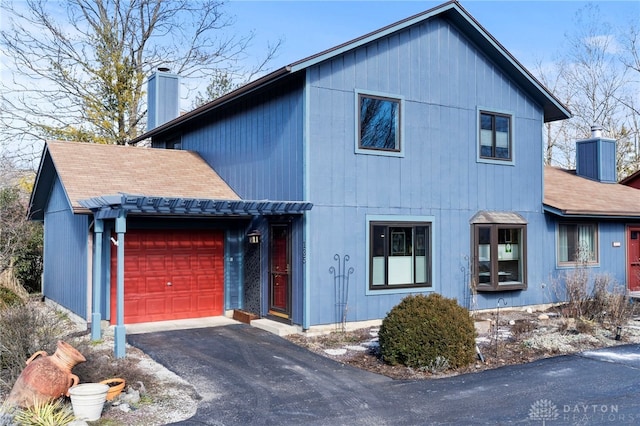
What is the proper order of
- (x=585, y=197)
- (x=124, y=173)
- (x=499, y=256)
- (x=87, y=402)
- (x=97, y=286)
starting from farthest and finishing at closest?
(x=585, y=197), (x=499, y=256), (x=124, y=173), (x=97, y=286), (x=87, y=402)

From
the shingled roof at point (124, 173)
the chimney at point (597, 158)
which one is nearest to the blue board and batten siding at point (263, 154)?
the shingled roof at point (124, 173)

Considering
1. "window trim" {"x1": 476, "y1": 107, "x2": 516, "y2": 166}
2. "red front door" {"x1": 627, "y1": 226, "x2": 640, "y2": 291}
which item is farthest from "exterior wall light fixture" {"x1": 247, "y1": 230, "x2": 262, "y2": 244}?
"red front door" {"x1": 627, "y1": 226, "x2": 640, "y2": 291}

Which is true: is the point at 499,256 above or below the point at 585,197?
below

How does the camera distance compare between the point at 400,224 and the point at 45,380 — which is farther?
the point at 400,224

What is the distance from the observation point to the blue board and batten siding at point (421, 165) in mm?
10672

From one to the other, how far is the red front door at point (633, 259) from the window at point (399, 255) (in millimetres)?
7225

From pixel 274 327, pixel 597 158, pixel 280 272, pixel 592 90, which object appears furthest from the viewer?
pixel 592 90

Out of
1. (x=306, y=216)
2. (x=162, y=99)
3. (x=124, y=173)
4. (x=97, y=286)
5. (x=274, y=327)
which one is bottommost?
(x=274, y=327)

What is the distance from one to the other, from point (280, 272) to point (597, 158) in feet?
42.0

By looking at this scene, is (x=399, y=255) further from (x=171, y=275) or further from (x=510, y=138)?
(x=171, y=275)

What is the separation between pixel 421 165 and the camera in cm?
1184

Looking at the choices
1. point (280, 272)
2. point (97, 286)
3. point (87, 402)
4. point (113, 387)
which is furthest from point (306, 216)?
point (87, 402)

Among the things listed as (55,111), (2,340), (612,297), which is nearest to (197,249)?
(2,340)

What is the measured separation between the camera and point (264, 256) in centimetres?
1184
